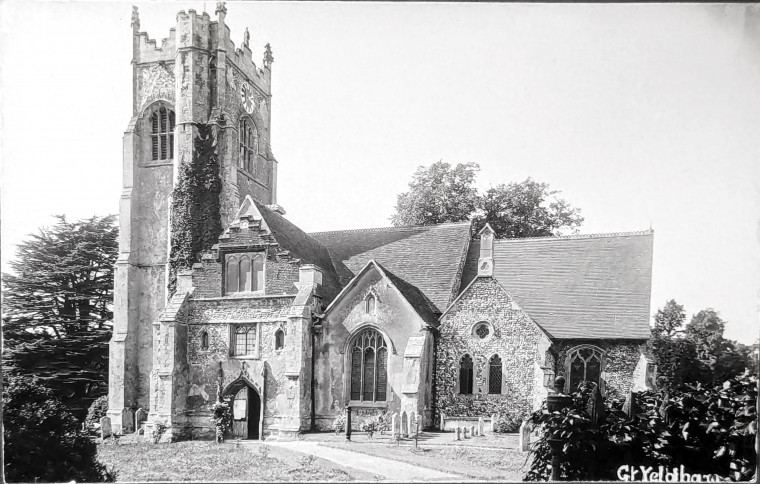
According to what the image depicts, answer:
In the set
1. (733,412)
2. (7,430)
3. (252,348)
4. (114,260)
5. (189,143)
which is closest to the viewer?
(733,412)

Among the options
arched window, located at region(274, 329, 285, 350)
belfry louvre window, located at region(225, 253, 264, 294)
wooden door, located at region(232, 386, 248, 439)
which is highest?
belfry louvre window, located at region(225, 253, 264, 294)

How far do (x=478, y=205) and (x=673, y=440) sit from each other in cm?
588

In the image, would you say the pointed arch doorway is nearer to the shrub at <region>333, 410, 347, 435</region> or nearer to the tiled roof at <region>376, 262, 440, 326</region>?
the shrub at <region>333, 410, 347, 435</region>

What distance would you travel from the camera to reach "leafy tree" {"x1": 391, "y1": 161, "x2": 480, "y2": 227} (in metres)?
11.8

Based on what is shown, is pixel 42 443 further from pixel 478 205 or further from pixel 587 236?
pixel 587 236

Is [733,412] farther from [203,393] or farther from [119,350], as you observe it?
[119,350]

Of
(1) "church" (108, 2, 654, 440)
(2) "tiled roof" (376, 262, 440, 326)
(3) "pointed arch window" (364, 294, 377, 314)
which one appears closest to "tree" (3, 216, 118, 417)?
(1) "church" (108, 2, 654, 440)

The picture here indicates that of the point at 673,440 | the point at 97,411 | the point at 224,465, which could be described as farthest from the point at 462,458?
the point at 97,411

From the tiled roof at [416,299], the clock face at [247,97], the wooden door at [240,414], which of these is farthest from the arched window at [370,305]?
the clock face at [247,97]

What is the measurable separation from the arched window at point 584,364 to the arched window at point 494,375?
55.7 inches

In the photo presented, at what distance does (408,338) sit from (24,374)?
24.6 feet

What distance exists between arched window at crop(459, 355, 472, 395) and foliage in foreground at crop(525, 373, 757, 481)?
3.70 meters

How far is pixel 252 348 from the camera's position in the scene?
51.2 ft

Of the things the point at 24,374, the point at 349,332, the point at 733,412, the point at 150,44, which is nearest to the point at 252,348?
the point at 349,332
